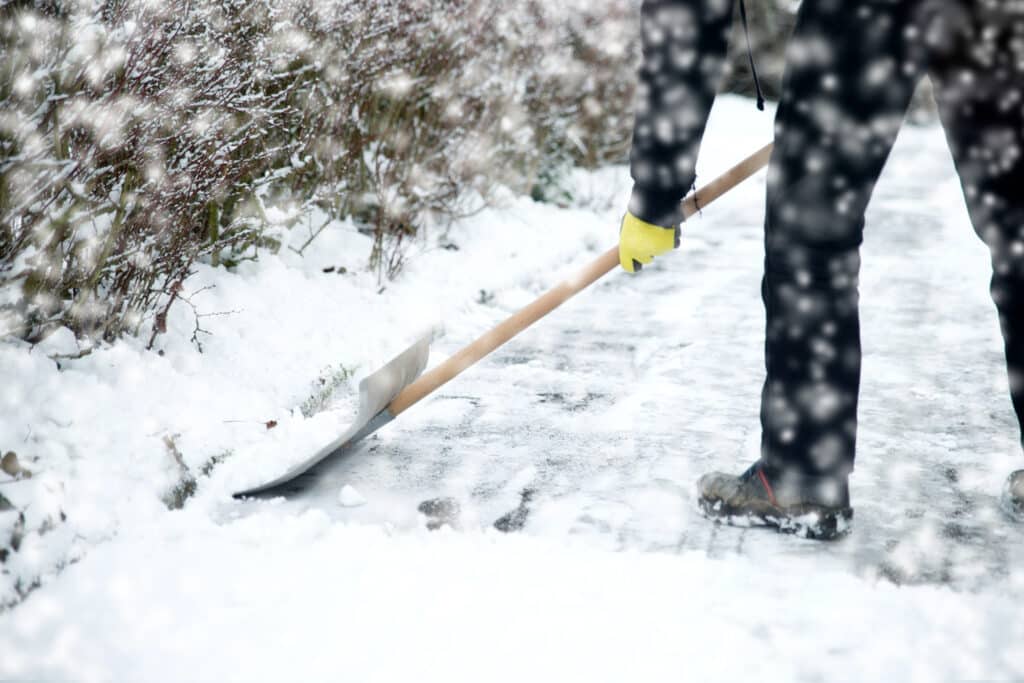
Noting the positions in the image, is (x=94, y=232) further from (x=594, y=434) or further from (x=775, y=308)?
(x=775, y=308)

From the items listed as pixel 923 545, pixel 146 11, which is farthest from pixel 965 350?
pixel 146 11

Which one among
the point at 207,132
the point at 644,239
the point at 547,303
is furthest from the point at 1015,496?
the point at 207,132

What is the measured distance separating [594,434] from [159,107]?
5.60 feet

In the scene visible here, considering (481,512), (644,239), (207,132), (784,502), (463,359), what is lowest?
(481,512)

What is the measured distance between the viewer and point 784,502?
2461 mm

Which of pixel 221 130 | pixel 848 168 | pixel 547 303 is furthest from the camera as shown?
pixel 221 130

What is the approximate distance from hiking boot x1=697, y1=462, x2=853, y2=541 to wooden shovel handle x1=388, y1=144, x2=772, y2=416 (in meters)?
0.69

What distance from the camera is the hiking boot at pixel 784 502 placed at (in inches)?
95.9

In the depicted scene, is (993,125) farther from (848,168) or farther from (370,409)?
(370,409)

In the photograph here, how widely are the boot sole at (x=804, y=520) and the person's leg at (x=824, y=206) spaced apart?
10cm

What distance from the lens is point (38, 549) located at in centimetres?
227

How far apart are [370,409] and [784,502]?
1.19 metres

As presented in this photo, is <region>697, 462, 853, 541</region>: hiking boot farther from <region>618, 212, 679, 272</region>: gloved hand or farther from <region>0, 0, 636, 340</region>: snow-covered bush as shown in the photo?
<region>0, 0, 636, 340</region>: snow-covered bush

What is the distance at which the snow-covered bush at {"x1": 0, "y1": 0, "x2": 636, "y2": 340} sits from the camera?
2.87 metres
